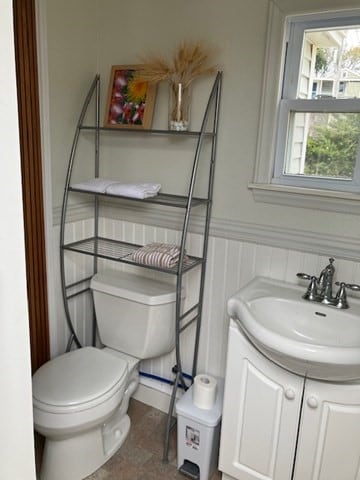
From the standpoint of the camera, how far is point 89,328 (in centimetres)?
227

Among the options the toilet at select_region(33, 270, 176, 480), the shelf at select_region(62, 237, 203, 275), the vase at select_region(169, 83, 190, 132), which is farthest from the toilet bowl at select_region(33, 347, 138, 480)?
the vase at select_region(169, 83, 190, 132)

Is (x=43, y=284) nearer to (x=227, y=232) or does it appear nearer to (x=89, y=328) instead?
(x=89, y=328)

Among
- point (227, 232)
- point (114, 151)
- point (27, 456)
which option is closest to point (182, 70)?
point (114, 151)

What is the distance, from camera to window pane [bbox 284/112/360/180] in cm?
162

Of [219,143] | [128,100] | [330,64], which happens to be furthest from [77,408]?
[330,64]

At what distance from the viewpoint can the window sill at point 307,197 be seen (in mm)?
1570

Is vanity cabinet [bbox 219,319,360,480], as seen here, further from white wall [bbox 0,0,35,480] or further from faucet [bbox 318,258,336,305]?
white wall [bbox 0,0,35,480]

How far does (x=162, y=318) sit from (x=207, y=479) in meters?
0.72

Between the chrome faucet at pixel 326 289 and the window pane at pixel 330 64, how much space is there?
2.22ft

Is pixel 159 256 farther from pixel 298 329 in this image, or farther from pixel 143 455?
pixel 143 455

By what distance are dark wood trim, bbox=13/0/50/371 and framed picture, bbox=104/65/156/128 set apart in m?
0.37

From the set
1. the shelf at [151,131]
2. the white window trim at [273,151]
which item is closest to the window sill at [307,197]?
the white window trim at [273,151]

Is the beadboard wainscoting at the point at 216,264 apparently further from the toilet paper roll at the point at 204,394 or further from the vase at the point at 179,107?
the vase at the point at 179,107

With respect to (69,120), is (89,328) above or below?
below
